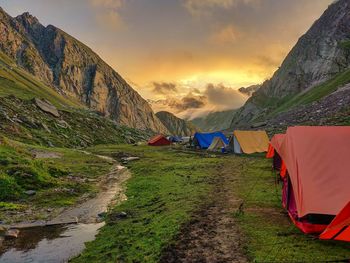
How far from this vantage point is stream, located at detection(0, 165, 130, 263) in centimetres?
1520

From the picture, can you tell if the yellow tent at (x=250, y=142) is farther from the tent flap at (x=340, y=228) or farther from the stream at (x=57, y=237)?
the tent flap at (x=340, y=228)

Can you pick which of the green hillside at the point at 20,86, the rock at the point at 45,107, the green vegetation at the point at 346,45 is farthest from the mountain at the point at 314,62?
the green hillside at the point at 20,86

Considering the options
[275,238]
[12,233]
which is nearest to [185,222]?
[275,238]

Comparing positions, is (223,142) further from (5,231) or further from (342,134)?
(5,231)

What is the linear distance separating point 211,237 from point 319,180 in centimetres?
542

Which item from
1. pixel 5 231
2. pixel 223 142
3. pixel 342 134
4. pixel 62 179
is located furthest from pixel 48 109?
pixel 342 134

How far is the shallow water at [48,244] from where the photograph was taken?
49.3 feet

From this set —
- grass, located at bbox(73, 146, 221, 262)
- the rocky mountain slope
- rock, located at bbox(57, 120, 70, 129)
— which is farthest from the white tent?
rock, located at bbox(57, 120, 70, 129)

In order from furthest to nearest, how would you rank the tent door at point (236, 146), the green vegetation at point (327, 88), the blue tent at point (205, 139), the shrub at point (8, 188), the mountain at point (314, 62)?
the mountain at point (314, 62) < the green vegetation at point (327, 88) < the blue tent at point (205, 139) < the tent door at point (236, 146) < the shrub at point (8, 188)

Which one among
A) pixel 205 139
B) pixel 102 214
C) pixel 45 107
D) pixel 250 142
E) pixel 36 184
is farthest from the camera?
pixel 45 107

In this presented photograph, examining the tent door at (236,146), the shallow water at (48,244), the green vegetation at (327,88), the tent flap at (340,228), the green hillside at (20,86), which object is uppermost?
the green hillside at (20,86)

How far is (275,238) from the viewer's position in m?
14.3

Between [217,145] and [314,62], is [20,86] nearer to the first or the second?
[217,145]

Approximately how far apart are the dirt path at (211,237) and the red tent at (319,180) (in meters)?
2.89
